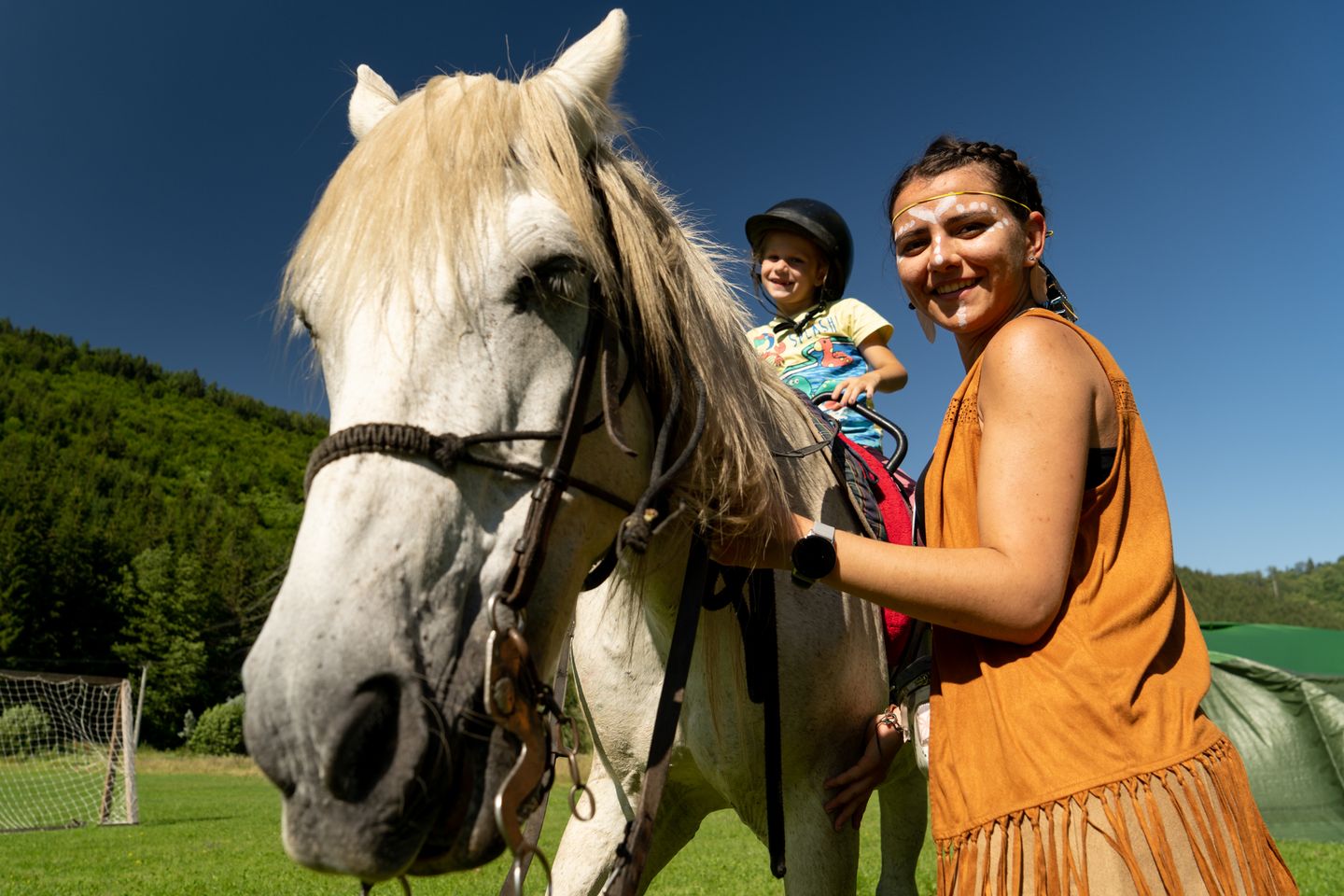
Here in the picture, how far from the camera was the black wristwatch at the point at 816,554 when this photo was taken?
1522mm

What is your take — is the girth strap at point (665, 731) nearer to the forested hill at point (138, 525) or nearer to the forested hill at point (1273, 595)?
the forested hill at point (138, 525)

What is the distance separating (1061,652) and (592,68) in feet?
5.00

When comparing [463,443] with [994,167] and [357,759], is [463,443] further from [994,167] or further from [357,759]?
[994,167]

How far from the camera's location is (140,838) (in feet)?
38.7

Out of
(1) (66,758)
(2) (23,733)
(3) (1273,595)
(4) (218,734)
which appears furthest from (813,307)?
(3) (1273,595)

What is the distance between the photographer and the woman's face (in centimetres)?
173

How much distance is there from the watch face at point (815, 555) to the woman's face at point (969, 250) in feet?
1.96

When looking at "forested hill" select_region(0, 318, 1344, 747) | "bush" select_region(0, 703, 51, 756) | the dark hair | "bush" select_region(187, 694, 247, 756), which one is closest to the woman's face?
the dark hair

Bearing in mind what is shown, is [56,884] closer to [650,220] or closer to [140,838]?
[140,838]

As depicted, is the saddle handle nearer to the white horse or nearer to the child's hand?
the child's hand

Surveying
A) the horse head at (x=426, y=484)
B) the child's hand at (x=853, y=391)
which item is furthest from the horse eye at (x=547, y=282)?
the child's hand at (x=853, y=391)

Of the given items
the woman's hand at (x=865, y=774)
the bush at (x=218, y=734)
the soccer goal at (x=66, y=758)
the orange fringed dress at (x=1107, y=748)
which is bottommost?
the bush at (x=218, y=734)

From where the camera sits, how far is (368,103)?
211 cm

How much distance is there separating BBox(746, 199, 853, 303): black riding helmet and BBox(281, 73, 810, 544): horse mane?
71.3 inches
